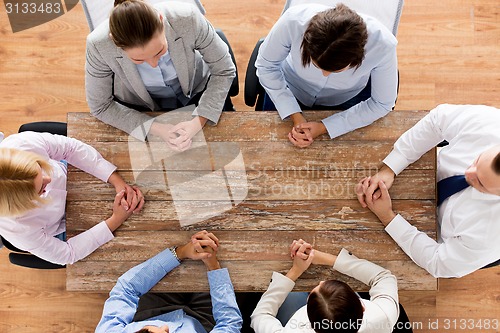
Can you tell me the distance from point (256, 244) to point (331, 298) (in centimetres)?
39

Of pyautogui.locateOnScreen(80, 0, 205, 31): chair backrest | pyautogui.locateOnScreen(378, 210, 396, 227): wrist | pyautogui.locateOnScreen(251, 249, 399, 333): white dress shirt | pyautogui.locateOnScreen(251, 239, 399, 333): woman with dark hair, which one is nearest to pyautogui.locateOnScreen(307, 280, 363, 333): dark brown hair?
pyautogui.locateOnScreen(251, 239, 399, 333): woman with dark hair

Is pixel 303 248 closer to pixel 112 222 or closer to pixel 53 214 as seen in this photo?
pixel 112 222

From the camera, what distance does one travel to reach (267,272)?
1976mm

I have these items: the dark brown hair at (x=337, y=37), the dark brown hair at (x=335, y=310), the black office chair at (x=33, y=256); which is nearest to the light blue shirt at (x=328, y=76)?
the dark brown hair at (x=337, y=37)

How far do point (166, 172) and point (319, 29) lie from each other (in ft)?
2.76

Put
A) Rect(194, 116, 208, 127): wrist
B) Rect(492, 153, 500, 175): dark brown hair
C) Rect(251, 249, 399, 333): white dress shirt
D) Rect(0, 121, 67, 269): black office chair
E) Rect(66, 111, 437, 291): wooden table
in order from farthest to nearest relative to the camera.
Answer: Rect(0, 121, 67, 269): black office chair → Rect(194, 116, 208, 127): wrist → Rect(66, 111, 437, 291): wooden table → Rect(251, 249, 399, 333): white dress shirt → Rect(492, 153, 500, 175): dark brown hair

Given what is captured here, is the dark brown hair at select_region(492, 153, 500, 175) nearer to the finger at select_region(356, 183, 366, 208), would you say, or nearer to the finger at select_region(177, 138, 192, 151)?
the finger at select_region(356, 183, 366, 208)

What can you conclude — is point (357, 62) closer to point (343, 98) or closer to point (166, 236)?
point (343, 98)

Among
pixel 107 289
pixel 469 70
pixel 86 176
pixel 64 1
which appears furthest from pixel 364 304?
pixel 64 1

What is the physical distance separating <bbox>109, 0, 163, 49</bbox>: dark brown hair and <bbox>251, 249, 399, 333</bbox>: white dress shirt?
1.01 meters

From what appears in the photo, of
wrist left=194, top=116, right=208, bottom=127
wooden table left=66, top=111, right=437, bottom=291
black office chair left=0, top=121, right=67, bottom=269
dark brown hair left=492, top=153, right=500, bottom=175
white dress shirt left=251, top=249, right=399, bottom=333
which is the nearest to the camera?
dark brown hair left=492, top=153, right=500, bottom=175

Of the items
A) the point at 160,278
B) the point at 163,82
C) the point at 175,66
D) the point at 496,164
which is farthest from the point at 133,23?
the point at 496,164

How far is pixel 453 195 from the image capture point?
193 cm

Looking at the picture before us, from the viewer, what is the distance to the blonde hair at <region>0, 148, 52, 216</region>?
174cm
